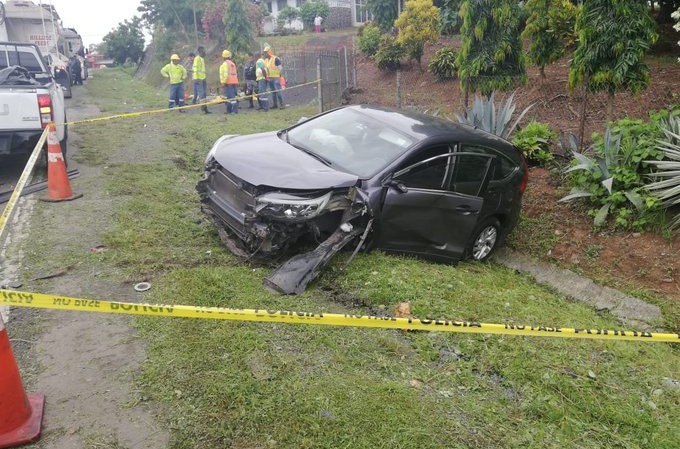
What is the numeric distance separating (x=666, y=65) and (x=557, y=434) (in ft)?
40.4

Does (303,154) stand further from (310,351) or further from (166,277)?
(310,351)

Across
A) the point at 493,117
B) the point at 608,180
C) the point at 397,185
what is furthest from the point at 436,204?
the point at 493,117

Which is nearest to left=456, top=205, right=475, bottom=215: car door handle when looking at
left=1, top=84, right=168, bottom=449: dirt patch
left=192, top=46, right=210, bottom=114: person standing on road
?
left=1, top=84, right=168, bottom=449: dirt patch

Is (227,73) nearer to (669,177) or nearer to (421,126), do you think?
(421,126)

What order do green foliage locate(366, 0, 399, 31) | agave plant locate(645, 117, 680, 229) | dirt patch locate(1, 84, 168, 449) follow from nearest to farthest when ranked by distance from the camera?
1. dirt patch locate(1, 84, 168, 449)
2. agave plant locate(645, 117, 680, 229)
3. green foliage locate(366, 0, 399, 31)

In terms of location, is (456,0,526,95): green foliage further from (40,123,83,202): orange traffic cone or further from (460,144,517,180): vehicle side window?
(40,123,83,202): orange traffic cone

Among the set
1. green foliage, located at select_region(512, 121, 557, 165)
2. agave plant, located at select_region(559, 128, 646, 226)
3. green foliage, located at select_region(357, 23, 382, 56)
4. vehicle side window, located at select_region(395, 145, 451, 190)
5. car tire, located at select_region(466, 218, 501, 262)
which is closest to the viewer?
vehicle side window, located at select_region(395, 145, 451, 190)

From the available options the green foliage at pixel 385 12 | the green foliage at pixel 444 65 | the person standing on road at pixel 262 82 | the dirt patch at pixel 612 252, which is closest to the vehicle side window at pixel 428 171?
the dirt patch at pixel 612 252

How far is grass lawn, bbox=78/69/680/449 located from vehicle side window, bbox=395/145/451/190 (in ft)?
2.51

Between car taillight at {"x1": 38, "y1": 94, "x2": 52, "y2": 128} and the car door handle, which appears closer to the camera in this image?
the car door handle

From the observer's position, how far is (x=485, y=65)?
32.3 feet

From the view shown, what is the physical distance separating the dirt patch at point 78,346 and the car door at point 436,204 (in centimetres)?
239

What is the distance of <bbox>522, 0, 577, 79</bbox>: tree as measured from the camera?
1109cm

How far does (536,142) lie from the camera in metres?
8.73
